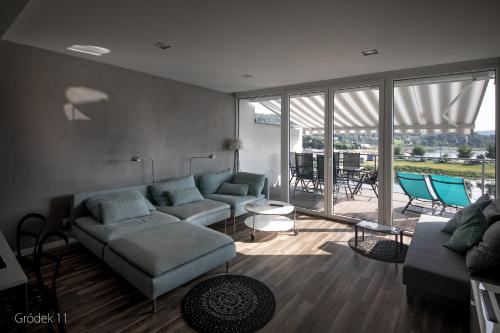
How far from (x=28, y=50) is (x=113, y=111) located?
117cm

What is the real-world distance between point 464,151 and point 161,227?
4.37 m

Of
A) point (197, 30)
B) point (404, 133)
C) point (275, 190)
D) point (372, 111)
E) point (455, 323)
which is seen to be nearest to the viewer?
point (455, 323)

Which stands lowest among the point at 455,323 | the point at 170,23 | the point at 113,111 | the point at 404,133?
the point at 455,323

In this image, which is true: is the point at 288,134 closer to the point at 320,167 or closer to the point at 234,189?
the point at 320,167

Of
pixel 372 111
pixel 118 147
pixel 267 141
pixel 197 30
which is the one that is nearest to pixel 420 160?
pixel 372 111

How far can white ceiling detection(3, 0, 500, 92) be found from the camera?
2191mm

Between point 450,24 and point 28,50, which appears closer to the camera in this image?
point 450,24

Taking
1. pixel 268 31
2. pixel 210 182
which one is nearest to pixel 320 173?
pixel 210 182

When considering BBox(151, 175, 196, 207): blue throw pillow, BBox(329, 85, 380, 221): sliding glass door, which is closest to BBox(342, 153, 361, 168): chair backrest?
BBox(329, 85, 380, 221): sliding glass door

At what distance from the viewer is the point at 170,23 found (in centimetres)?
252

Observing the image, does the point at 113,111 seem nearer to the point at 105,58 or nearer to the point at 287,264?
the point at 105,58

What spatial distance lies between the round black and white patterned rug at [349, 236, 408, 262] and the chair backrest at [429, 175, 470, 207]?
1.22 metres

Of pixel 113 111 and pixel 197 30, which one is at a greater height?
pixel 197 30

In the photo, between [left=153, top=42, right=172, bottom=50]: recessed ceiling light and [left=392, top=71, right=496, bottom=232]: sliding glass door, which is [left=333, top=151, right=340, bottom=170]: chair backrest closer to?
[left=392, top=71, right=496, bottom=232]: sliding glass door
